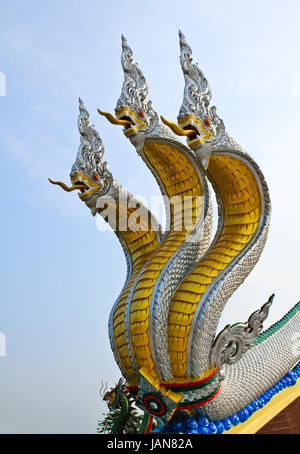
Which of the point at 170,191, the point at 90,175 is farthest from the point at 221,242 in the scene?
the point at 90,175

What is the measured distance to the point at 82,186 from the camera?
214 inches

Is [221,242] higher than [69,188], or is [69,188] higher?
[69,188]

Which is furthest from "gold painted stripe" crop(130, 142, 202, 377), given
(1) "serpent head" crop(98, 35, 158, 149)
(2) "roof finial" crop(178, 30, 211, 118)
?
(2) "roof finial" crop(178, 30, 211, 118)

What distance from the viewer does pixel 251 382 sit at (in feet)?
17.6

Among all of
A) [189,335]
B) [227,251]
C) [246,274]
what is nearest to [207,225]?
[227,251]

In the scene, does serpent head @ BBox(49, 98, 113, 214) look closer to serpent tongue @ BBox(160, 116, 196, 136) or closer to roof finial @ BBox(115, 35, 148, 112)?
roof finial @ BBox(115, 35, 148, 112)

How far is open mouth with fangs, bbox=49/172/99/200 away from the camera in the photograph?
5430 millimetres

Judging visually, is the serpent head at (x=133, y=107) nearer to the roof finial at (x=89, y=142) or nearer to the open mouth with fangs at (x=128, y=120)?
the open mouth with fangs at (x=128, y=120)

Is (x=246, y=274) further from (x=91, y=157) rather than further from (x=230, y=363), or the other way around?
(x=91, y=157)

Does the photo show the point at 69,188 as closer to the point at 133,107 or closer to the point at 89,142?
the point at 89,142

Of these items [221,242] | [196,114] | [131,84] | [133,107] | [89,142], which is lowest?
[221,242]

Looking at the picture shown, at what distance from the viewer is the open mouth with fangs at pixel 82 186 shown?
543 cm

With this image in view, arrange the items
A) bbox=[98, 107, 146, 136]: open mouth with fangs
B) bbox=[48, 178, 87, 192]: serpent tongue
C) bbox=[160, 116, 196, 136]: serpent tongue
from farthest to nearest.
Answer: bbox=[48, 178, 87, 192]: serpent tongue → bbox=[98, 107, 146, 136]: open mouth with fangs → bbox=[160, 116, 196, 136]: serpent tongue

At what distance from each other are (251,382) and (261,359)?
0.40 meters
